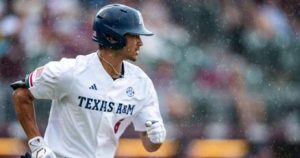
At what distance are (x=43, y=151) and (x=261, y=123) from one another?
4.52 metres

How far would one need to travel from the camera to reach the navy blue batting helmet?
5.90 metres

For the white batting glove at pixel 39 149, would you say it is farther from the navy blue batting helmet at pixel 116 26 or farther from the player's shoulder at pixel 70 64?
the navy blue batting helmet at pixel 116 26

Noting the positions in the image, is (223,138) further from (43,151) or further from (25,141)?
(43,151)

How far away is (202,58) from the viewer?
9922mm

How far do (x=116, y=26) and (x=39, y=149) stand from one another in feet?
3.00

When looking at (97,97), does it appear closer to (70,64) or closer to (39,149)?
(70,64)

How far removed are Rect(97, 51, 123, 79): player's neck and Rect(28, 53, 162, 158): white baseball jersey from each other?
0.03 metres

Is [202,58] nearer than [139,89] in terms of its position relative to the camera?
No

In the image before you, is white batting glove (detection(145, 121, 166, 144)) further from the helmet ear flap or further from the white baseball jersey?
the helmet ear flap

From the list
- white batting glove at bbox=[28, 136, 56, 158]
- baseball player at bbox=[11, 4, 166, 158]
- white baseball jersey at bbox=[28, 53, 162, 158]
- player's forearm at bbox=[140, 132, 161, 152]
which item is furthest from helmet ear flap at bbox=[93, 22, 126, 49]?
white batting glove at bbox=[28, 136, 56, 158]

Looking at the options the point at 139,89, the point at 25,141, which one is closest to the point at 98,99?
the point at 139,89

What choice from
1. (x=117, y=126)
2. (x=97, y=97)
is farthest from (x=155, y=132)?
(x=97, y=97)

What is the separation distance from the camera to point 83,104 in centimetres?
573

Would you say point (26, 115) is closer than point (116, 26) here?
Yes
